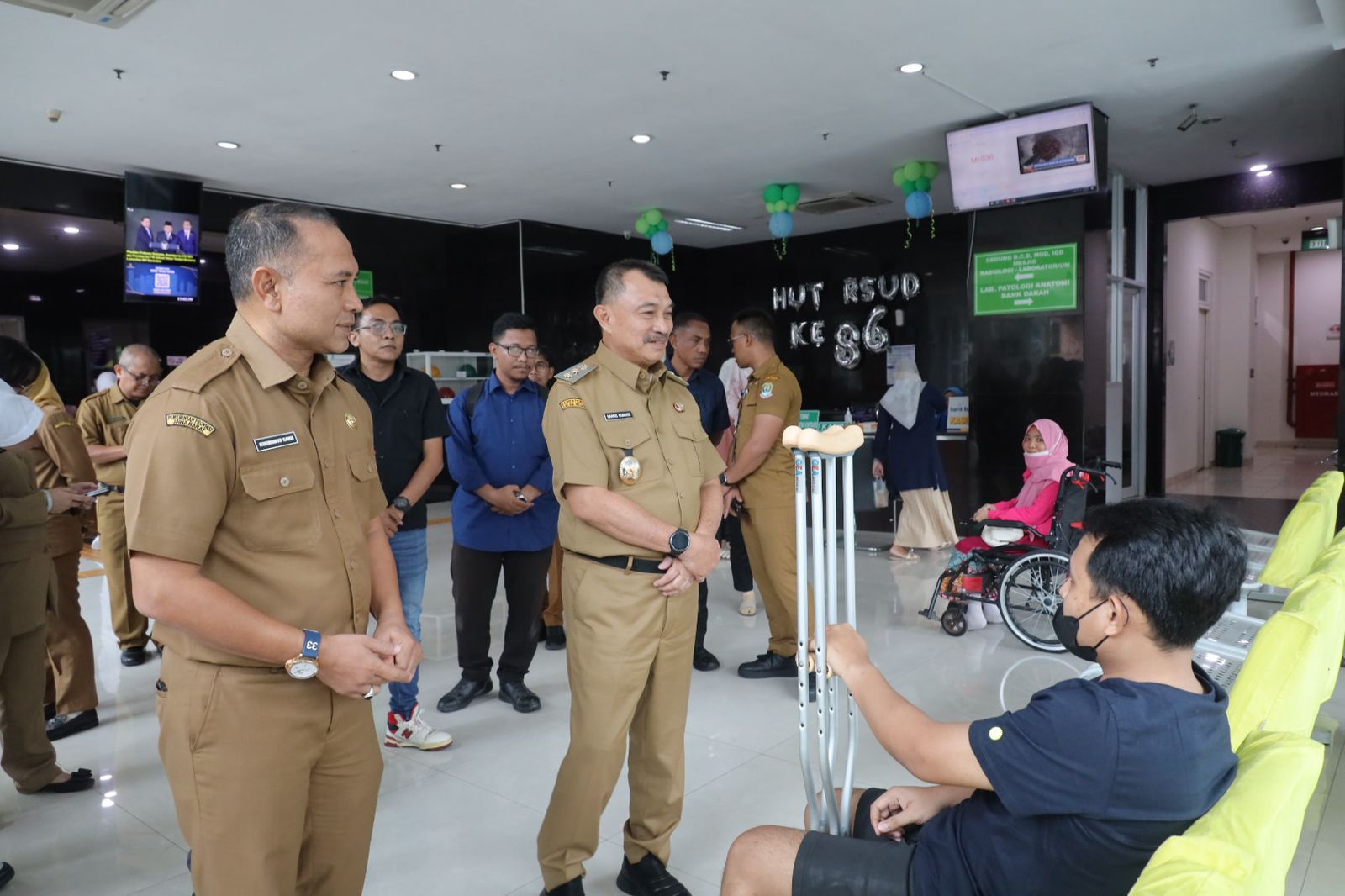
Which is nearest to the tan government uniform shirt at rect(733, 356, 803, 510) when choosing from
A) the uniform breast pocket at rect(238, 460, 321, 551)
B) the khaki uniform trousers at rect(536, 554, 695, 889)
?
the khaki uniform trousers at rect(536, 554, 695, 889)

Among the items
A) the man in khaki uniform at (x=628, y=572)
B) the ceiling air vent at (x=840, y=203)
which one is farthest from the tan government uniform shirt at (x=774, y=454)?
the ceiling air vent at (x=840, y=203)

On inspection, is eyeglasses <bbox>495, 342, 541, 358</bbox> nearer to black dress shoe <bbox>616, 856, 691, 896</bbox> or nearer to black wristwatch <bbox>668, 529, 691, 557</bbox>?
black wristwatch <bbox>668, 529, 691, 557</bbox>

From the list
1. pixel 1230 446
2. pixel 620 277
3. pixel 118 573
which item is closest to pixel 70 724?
pixel 118 573

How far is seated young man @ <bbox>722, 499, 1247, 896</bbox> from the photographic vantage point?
119 cm

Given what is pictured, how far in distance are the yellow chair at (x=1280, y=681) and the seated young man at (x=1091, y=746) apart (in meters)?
0.44

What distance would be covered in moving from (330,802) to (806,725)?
867 millimetres

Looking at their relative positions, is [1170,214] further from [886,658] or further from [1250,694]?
[1250,694]

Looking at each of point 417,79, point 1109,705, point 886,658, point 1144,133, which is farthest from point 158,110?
point 1144,133

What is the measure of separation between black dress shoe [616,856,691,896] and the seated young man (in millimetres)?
889

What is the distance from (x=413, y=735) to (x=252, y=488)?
217cm

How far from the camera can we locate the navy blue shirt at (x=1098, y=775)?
118 cm

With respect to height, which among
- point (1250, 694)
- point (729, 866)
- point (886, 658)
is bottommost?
point (886, 658)

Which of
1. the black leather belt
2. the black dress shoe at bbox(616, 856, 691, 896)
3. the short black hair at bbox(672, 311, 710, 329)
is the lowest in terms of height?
the black dress shoe at bbox(616, 856, 691, 896)

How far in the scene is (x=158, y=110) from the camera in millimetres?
5676
